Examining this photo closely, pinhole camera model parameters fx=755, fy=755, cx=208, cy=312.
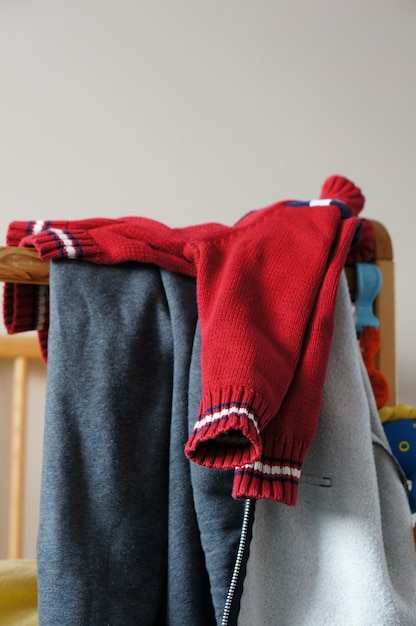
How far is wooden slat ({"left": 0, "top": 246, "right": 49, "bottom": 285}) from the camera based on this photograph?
0.87m

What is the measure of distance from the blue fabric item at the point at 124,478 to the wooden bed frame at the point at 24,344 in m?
0.05

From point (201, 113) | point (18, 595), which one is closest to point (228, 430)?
point (18, 595)

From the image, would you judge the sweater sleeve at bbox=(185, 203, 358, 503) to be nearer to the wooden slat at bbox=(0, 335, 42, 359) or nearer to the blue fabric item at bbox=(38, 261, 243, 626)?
the blue fabric item at bbox=(38, 261, 243, 626)

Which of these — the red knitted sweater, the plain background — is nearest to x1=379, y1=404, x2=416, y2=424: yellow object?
the red knitted sweater

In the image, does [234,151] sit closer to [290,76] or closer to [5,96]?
[290,76]

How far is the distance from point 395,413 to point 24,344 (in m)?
0.75

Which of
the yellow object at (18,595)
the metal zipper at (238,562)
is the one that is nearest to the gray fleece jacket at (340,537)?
the metal zipper at (238,562)

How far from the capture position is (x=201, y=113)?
1549 millimetres

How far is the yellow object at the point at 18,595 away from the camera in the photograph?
934mm

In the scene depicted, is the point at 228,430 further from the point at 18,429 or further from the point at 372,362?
the point at 18,429

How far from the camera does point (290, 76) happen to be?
5.21ft

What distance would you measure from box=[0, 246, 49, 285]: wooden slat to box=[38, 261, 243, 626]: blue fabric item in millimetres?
38

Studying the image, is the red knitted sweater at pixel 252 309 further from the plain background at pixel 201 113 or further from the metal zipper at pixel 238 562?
the plain background at pixel 201 113

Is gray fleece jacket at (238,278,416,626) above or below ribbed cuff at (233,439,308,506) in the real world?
below
